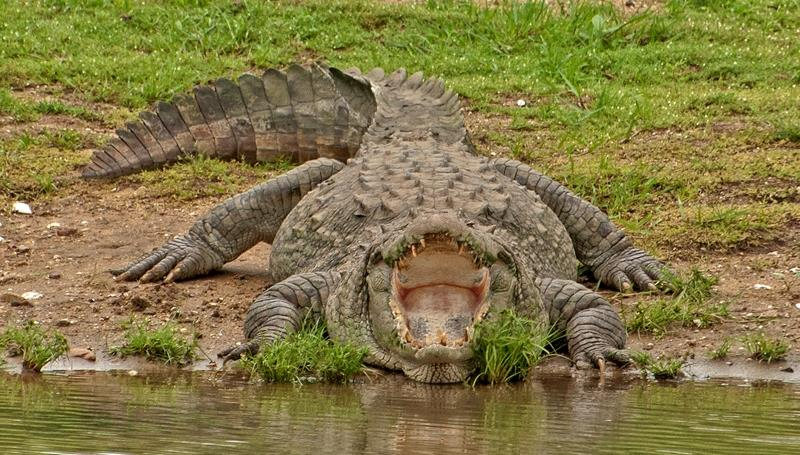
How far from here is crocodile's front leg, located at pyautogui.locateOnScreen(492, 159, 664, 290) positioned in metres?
9.16

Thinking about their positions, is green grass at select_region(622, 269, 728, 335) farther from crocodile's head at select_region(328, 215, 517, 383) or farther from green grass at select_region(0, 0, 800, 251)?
green grass at select_region(0, 0, 800, 251)

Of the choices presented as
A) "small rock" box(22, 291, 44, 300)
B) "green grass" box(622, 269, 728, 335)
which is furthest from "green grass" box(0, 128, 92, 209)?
"green grass" box(622, 269, 728, 335)

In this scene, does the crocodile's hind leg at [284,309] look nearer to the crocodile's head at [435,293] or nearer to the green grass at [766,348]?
the crocodile's head at [435,293]

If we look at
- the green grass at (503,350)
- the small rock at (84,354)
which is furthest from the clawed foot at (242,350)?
the green grass at (503,350)

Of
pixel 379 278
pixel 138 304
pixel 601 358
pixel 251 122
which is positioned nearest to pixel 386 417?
pixel 379 278

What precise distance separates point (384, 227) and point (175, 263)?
74.0 inches

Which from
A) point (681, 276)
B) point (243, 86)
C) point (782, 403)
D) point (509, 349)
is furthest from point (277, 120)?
point (782, 403)

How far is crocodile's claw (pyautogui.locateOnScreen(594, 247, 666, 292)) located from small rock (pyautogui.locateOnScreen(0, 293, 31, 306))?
3.20 meters

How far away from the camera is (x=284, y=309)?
758 cm

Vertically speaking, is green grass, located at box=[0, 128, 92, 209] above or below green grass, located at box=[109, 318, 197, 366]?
above

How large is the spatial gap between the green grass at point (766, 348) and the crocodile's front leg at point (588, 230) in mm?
1635

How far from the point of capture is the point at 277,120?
11250mm

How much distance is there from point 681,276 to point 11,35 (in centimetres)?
705

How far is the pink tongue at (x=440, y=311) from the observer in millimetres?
6992
